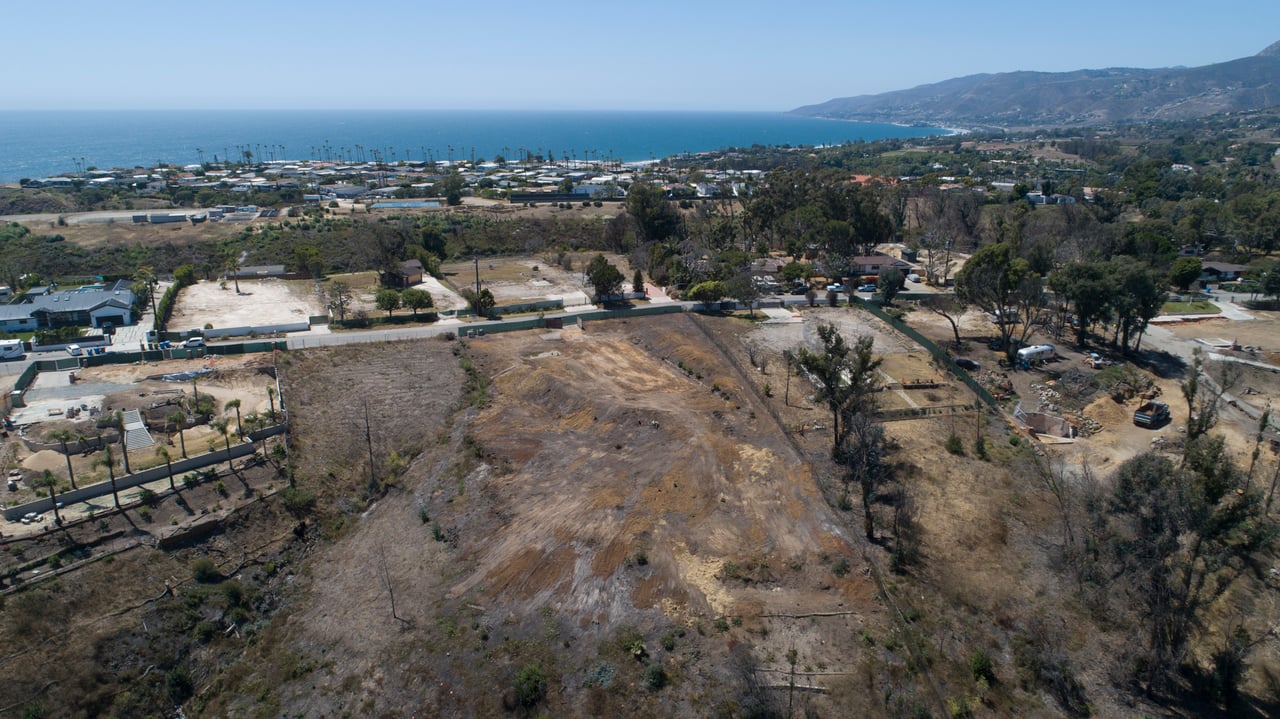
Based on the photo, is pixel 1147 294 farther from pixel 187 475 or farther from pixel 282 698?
pixel 187 475

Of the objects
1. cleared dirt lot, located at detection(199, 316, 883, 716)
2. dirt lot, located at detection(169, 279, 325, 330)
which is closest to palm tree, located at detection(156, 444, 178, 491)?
cleared dirt lot, located at detection(199, 316, 883, 716)

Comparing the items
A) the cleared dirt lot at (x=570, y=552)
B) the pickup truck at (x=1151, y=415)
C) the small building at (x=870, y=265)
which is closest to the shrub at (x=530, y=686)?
the cleared dirt lot at (x=570, y=552)

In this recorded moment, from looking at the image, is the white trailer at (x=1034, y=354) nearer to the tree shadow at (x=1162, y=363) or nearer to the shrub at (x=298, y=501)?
the tree shadow at (x=1162, y=363)

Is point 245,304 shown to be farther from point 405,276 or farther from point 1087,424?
point 1087,424

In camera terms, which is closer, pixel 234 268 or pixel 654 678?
pixel 654 678

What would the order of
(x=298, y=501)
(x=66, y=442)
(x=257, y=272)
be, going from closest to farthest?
(x=298, y=501) < (x=66, y=442) < (x=257, y=272)

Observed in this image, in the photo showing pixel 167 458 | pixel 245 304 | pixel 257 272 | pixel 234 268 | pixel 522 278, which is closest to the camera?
pixel 167 458

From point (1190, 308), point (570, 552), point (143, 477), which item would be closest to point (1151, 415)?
point (1190, 308)
